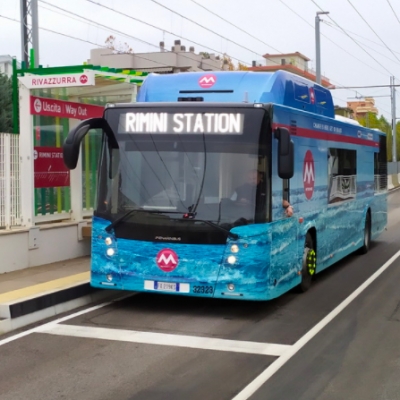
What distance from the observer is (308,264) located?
37.3 feet

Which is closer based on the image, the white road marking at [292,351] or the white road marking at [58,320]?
the white road marking at [292,351]

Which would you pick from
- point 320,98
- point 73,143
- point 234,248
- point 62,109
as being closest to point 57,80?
point 62,109

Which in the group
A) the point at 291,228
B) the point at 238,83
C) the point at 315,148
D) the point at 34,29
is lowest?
the point at 291,228

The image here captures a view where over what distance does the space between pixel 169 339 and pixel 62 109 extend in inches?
269

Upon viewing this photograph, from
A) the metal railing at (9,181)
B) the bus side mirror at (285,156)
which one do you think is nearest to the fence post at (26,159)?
the metal railing at (9,181)

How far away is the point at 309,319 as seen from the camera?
30.7 ft

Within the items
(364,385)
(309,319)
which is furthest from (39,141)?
→ (364,385)

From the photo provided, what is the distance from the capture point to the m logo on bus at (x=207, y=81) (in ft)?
34.7

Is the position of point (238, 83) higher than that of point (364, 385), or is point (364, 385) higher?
point (238, 83)

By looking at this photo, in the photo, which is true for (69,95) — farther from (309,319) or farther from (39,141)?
(309,319)

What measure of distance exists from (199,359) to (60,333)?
2.03 m

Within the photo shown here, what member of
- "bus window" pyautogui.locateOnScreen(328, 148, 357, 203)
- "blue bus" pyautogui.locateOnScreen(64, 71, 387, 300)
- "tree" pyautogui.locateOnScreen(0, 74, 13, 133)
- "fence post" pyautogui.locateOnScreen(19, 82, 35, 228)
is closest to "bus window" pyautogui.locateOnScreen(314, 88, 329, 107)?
"bus window" pyautogui.locateOnScreen(328, 148, 357, 203)

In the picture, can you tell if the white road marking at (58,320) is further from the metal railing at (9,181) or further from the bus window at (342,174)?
the bus window at (342,174)

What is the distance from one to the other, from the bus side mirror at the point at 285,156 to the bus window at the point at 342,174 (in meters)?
Result: 3.62
